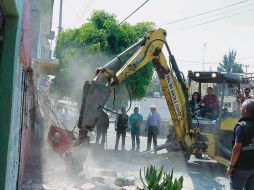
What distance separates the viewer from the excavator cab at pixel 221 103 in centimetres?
1065

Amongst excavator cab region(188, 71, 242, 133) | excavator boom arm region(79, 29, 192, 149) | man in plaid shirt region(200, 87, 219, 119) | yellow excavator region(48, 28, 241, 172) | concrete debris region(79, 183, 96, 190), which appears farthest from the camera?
man in plaid shirt region(200, 87, 219, 119)

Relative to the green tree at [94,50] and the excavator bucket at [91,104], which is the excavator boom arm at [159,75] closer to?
the excavator bucket at [91,104]

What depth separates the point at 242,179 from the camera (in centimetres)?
518

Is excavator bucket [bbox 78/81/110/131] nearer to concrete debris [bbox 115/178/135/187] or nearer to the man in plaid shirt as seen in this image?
concrete debris [bbox 115/178/135/187]

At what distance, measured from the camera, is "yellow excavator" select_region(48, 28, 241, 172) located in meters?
8.28

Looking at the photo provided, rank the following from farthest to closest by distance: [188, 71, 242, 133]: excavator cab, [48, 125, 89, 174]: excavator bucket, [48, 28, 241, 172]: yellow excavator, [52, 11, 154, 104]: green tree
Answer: [52, 11, 154, 104]: green tree < [188, 71, 242, 133]: excavator cab < [48, 28, 241, 172]: yellow excavator < [48, 125, 89, 174]: excavator bucket

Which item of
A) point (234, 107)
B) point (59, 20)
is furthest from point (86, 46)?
point (59, 20)

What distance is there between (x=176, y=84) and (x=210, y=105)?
1753 millimetres

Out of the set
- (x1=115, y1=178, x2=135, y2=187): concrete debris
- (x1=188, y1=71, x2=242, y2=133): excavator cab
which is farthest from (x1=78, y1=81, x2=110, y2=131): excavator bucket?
(x1=188, y1=71, x2=242, y2=133): excavator cab

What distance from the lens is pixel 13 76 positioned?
347cm

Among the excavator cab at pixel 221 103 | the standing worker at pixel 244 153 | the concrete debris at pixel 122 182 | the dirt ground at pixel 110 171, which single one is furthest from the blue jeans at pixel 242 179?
the excavator cab at pixel 221 103

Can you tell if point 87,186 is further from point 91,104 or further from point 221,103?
point 221,103

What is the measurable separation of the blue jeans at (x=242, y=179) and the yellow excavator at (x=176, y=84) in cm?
321

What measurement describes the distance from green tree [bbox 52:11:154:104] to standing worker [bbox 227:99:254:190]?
10.8m
